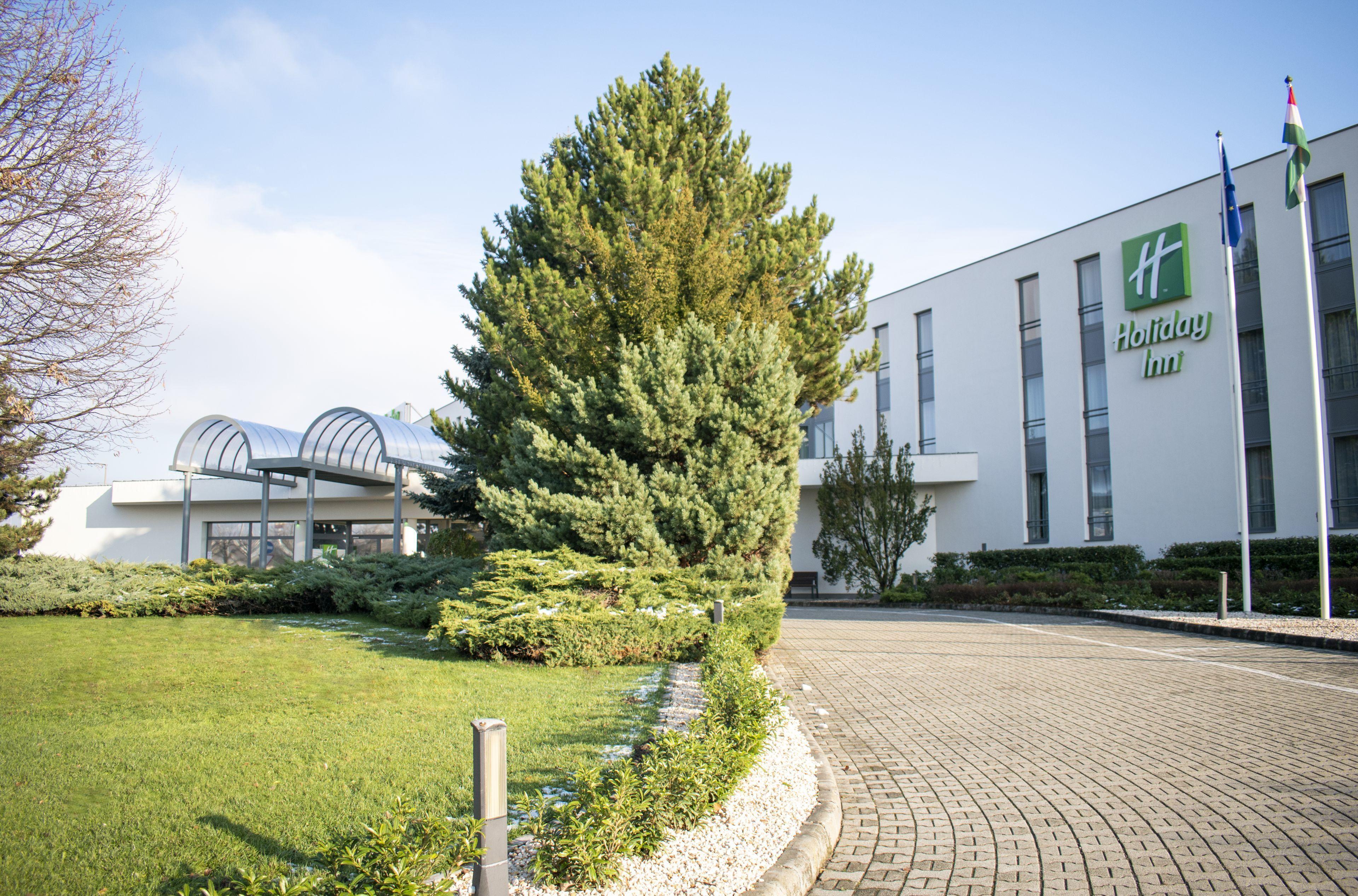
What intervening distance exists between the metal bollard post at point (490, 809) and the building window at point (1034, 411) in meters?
29.6

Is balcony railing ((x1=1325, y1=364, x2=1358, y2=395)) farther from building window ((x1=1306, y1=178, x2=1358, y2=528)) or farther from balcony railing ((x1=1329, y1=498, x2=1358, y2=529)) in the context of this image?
balcony railing ((x1=1329, y1=498, x2=1358, y2=529))

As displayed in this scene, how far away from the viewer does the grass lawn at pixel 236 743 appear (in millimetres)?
4121

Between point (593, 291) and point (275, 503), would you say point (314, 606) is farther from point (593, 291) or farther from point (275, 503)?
point (275, 503)

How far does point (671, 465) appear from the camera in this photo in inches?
522

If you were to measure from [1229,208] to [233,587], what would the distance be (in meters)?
21.0

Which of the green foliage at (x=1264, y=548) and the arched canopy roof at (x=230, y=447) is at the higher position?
the arched canopy roof at (x=230, y=447)

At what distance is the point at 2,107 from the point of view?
827 cm

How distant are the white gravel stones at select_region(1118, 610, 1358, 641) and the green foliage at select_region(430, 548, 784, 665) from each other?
8262 millimetres

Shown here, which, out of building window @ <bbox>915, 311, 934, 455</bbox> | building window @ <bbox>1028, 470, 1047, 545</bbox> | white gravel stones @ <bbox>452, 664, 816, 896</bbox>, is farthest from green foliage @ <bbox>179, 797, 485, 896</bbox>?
building window @ <bbox>915, 311, 934, 455</bbox>

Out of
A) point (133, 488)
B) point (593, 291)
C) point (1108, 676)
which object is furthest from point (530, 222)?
point (133, 488)

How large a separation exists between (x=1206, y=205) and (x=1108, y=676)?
2114 centimetres

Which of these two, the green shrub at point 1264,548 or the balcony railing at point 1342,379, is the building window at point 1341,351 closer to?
the balcony railing at point 1342,379

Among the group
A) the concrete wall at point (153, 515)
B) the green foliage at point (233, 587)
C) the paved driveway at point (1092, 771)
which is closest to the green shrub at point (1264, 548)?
the paved driveway at point (1092, 771)

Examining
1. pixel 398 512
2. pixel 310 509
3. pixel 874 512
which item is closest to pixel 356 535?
pixel 310 509
